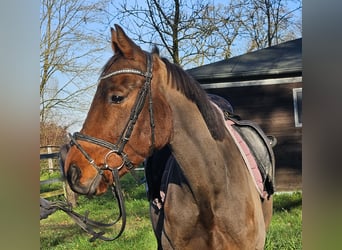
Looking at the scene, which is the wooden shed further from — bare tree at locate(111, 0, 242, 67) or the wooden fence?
the wooden fence

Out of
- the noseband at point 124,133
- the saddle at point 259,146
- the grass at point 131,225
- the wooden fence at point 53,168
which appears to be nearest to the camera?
the noseband at point 124,133

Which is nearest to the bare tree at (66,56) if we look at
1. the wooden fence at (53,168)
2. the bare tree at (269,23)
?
the wooden fence at (53,168)

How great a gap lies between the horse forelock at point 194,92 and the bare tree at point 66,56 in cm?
104

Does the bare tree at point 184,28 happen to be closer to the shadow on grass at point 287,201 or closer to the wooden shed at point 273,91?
the wooden shed at point 273,91

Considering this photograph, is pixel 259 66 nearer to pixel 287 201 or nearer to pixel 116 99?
pixel 287 201

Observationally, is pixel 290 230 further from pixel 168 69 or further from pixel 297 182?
pixel 168 69

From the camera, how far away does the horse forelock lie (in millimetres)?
1860

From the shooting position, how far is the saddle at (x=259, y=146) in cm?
232

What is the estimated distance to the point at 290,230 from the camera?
8.15 feet

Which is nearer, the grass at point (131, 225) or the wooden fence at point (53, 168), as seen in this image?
the grass at point (131, 225)

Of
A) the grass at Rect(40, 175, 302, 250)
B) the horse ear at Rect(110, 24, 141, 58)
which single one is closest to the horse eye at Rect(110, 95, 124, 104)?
the horse ear at Rect(110, 24, 141, 58)

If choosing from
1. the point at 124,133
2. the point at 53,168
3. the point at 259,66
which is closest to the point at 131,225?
the point at 53,168

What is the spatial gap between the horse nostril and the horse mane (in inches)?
22.5
